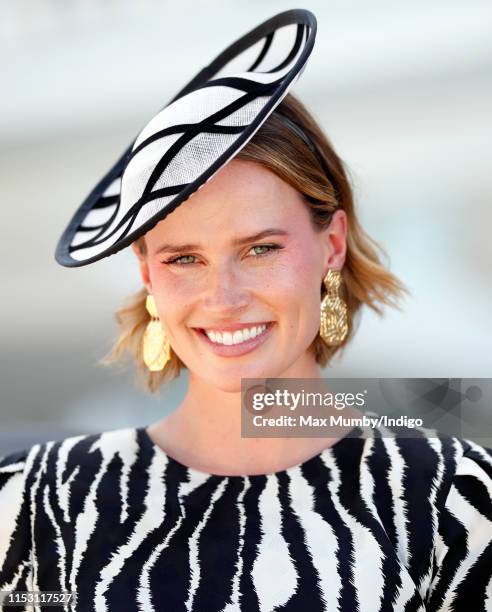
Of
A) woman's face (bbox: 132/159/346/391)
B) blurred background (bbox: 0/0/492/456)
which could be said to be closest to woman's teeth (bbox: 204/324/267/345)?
woman's face (bbox: 132/159/346/391)

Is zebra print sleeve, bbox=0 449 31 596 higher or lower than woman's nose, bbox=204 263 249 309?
lower

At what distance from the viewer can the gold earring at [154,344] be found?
2123 mm

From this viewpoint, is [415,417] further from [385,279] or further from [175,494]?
[175,494]

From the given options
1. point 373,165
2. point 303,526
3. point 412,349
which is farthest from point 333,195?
point 373,165

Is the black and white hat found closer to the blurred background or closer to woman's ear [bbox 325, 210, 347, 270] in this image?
woman's ear [bbox 325, 210, 347, 270]

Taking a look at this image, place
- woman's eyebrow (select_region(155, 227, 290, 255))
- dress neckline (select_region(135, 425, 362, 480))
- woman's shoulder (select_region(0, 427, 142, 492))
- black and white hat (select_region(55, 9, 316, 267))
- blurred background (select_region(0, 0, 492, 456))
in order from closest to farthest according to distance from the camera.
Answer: black and white hat (select_region(55, 9, 316, 267))
woman's eyebrow (select_region(155, 227, 290, 255))
dress neckline (select_region(135, 425, 362, 480))
woman's shoulder (select_region(0, 427, 142, 492))
blurred background (select_region(0, 0, 492, 456))

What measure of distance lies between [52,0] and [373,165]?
5.35 ft

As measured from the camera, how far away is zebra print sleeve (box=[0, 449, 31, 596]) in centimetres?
197

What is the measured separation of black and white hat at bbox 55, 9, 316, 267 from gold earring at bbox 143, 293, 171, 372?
0.76 feet

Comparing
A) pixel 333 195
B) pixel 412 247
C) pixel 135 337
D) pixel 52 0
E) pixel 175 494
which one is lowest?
pixel 175 494

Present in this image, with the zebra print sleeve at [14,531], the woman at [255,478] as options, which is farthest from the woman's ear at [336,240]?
the zebra print sleeve at [14,531]

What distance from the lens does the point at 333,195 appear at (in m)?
1.99

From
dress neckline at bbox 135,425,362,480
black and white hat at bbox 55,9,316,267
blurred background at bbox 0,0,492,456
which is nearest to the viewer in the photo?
black and white hat at bbox 55,9,316,267

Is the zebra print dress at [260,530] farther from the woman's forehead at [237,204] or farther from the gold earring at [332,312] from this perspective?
the woman's forehead at [237,204]
